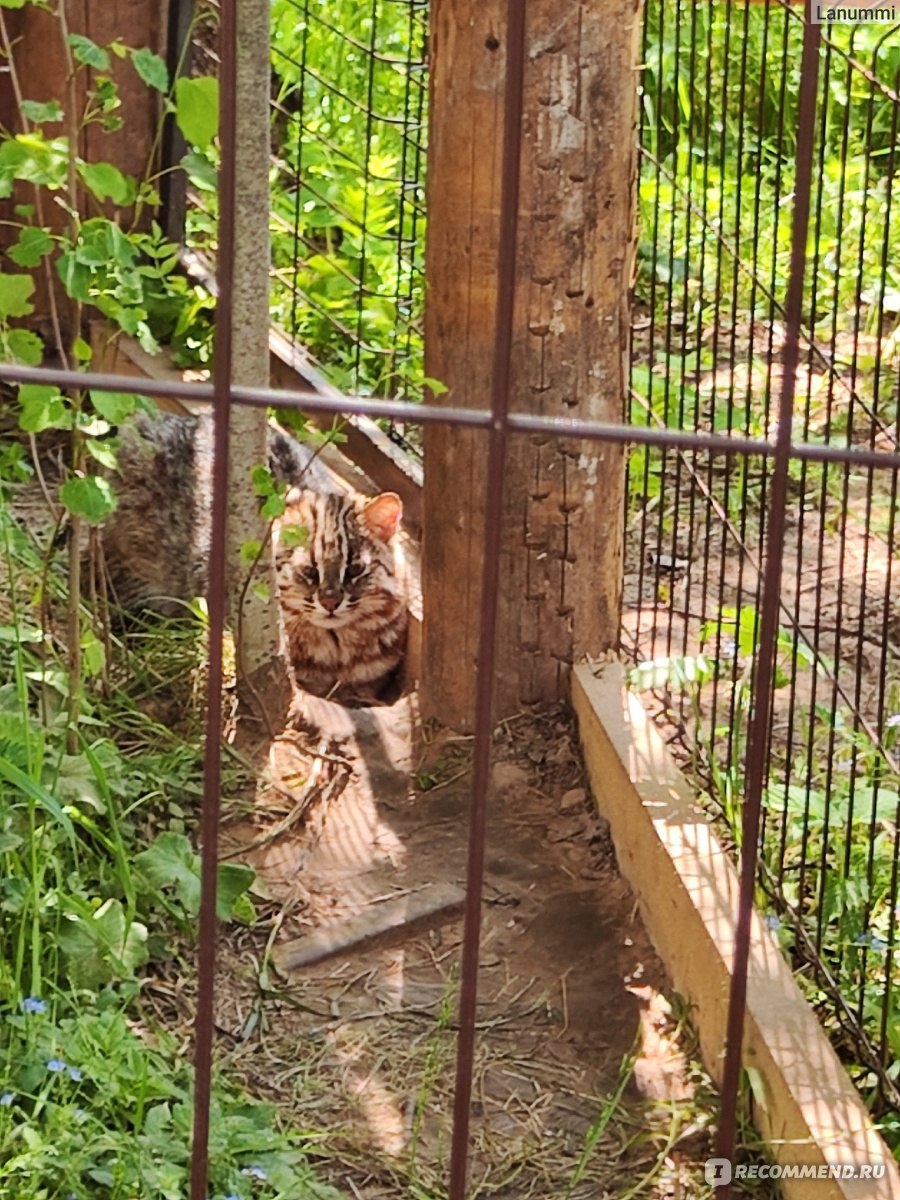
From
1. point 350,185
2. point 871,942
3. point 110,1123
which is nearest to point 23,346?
point 110,1123

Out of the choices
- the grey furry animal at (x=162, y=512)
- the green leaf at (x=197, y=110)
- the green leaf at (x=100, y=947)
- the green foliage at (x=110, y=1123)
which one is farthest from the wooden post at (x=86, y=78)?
the green foliage at (x=110, y=1123)

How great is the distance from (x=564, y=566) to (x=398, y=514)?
98cm

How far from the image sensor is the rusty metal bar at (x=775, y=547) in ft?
5.30

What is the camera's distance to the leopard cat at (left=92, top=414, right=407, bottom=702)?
488 centimetres

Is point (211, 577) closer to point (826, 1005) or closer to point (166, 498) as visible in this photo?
point (826, 1005)

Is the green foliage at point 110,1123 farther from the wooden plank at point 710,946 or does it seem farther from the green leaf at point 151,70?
the green leaf at point 151,70

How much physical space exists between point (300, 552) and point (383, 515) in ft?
1.00

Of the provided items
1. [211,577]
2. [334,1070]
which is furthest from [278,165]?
[211,577]

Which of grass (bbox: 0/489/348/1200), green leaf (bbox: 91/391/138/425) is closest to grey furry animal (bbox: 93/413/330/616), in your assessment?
grass (bbox: 0/489/348/1200)

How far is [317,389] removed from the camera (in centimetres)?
555

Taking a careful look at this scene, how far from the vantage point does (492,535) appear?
1774 millimetres

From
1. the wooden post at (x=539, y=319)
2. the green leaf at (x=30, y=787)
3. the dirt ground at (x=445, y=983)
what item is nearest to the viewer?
the green leaf at (x=30, y=787)

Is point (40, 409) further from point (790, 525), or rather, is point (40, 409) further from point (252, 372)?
point (790, 525)

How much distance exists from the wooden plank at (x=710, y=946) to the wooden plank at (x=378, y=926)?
0.38 m
